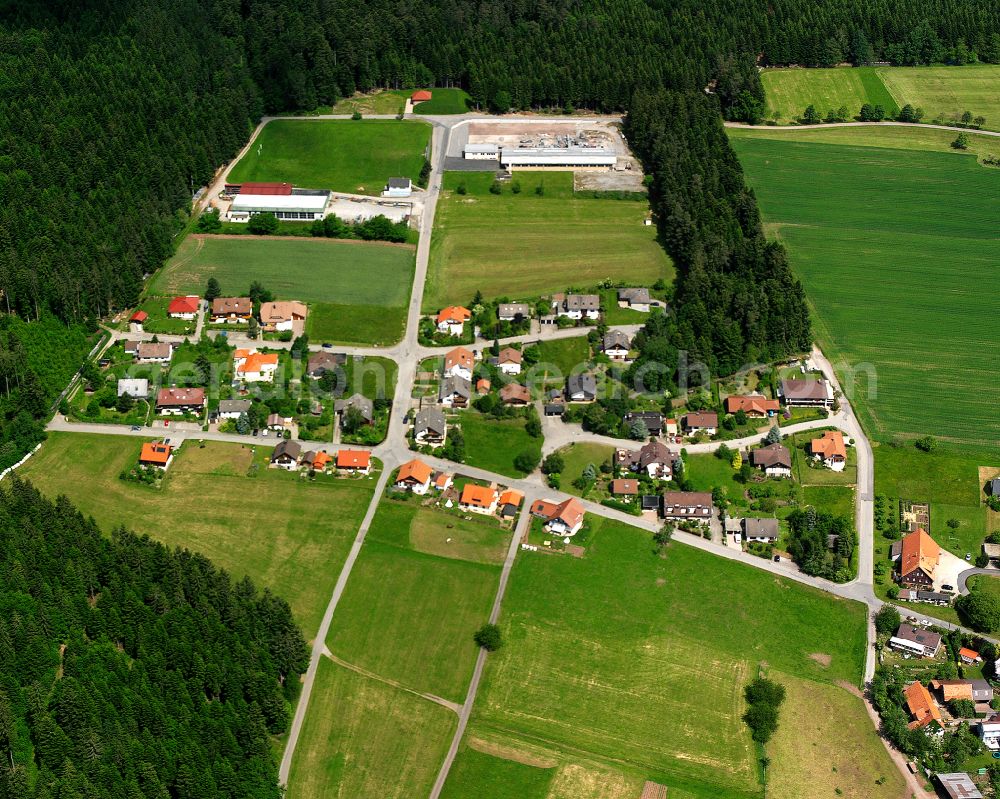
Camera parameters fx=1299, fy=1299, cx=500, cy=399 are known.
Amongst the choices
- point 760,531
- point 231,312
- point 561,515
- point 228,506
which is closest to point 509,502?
point 561,515

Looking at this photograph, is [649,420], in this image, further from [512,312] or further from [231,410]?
[231,410]

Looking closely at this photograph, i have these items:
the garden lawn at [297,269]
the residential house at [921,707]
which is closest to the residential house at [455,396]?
the garden lawn at [297,269]

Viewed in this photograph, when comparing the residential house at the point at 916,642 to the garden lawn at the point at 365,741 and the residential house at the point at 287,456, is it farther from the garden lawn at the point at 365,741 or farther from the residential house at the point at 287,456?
the residential house at the point at 287,456

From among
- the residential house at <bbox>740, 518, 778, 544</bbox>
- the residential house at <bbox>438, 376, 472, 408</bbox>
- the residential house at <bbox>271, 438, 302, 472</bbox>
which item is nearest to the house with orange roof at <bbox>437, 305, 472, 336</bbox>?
the residential house at <bbox>438, 376, 472, 408</bbox>

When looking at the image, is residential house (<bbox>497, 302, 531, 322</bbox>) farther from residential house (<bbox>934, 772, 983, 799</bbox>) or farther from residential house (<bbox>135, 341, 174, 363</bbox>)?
residential house (<bbox>934, 772, 983, 799</bbox>)

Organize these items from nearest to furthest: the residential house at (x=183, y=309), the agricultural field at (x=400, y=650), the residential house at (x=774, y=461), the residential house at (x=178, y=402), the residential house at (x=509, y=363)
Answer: the agricultural field at (x=400, y=650), the residential house at (x=774, y=461), the residential house at (x=178, y=402), the residential house at (x=509, y=363), the residential house at (x=183, y=309)
